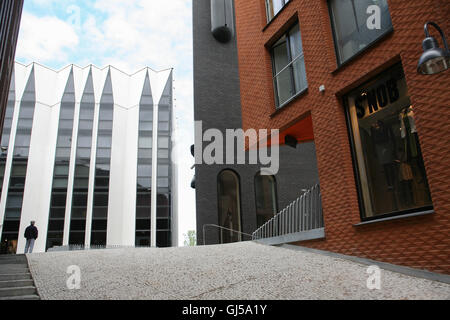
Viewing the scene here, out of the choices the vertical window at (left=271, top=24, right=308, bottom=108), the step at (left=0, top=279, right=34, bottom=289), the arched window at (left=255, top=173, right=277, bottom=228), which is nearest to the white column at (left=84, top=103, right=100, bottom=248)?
the arched window at (left=255, top=173, right=277, bottom=228)

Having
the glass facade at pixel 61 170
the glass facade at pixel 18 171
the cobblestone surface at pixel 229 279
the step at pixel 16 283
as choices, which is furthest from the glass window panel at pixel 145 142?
the step at pixel 16 283

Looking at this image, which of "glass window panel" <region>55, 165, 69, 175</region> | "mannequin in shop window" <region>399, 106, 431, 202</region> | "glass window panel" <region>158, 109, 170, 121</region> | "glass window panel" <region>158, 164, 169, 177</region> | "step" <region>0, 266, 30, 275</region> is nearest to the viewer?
"mannequin in shop window" <region>399, 106, 431, 202</region>

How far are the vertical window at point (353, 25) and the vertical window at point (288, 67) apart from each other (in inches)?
53.5

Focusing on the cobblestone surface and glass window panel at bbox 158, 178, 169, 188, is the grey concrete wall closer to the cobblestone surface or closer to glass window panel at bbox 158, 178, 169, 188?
the cobblestone surface

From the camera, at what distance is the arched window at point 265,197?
1597 cm

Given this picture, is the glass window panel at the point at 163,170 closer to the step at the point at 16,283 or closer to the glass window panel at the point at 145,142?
the glass window panel at the point at 145,142

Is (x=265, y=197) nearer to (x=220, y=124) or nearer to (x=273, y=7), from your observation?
(x=220, y=124)

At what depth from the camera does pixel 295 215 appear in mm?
10500

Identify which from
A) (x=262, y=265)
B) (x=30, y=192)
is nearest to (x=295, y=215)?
(x=262, y=265)

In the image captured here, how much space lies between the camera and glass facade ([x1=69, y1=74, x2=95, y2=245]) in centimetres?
3416

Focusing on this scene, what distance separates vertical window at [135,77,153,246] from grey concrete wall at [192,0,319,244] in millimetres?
21216

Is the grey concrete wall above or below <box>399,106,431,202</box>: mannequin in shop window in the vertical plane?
above
